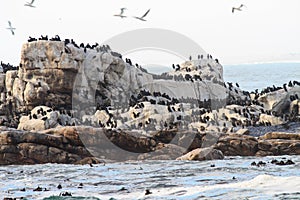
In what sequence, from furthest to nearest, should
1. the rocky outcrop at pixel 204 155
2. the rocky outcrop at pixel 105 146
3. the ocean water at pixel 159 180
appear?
the rocky outcrop at pixel 105 146 < the rocky outcrop at pixel 204 155 < the ocean water at pixel 159 180

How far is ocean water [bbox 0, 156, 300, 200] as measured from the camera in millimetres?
14672

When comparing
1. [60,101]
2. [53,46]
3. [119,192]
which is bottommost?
[119,192]

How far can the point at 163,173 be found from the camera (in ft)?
66.4

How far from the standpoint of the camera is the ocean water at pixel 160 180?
14672mm

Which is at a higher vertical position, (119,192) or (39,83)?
(39,83)

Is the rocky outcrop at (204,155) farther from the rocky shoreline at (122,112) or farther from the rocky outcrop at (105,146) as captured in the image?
the rocky outcrop at (105,146)

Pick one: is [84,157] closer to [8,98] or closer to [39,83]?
[39,83]

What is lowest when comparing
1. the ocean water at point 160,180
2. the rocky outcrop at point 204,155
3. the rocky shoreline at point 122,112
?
the ocean water at point 160,180

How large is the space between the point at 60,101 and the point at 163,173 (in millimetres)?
25530

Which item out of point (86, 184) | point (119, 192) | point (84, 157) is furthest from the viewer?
point (84, 157)

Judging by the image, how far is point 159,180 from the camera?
1816 cm

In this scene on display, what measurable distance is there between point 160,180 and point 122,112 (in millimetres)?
21821

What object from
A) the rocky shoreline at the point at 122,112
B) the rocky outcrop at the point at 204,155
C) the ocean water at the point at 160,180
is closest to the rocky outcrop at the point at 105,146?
the rocky shoreline at the point at 122,112

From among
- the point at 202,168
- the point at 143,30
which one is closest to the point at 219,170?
the point at 202,168
